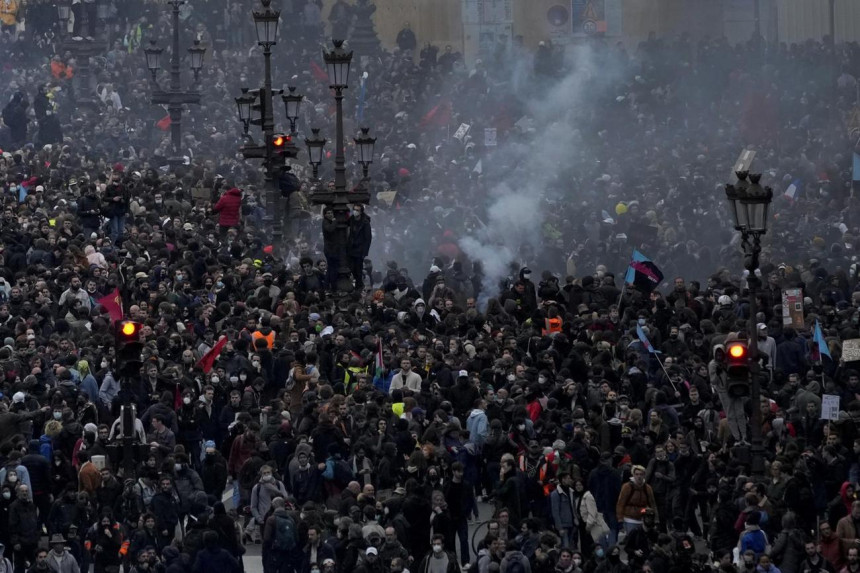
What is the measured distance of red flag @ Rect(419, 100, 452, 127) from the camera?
54728 mm

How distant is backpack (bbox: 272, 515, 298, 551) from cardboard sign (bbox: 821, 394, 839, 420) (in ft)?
18.3

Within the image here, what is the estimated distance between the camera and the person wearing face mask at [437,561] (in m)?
22.7

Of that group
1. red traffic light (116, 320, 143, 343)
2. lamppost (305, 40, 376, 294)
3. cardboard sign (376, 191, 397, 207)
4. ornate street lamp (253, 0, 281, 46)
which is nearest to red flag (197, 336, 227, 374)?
lamppost (305, 40, 376, 294)

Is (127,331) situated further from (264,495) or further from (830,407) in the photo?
(830,407)

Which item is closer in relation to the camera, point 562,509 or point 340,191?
point 562,509

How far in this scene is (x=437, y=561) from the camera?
22703 millimetres

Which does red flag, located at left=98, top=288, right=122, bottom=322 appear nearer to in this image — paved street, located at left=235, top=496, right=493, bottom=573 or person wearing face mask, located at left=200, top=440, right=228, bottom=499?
paved street, located at left=235, top=496, right=493, bottom=573

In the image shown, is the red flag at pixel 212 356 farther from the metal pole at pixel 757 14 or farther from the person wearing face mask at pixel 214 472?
the metal pole at pixel 757 14

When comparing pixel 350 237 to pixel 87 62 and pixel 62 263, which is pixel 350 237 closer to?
pixel 62 263

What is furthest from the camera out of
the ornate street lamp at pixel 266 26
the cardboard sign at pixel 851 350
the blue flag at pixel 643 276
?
the ornate street lamp at pixel 266 26

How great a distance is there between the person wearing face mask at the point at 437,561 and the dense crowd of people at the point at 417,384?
2 cm

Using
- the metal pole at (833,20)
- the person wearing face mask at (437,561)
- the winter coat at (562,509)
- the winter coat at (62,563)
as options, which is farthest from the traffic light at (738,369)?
the metal pole at (833,20)

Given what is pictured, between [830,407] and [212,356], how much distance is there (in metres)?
7.58

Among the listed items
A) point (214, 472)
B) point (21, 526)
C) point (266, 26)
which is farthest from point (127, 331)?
point (266, 26)
